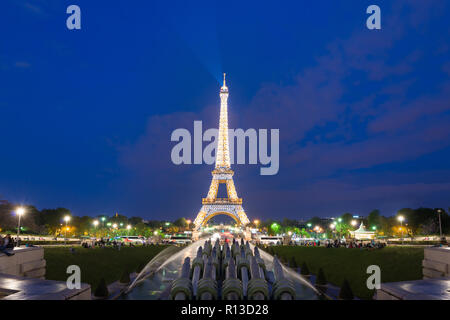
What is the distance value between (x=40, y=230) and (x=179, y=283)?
11070 cm

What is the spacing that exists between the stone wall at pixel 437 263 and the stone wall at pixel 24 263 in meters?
22.1

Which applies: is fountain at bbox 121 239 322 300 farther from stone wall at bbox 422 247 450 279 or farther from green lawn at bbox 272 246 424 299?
green lawn at bbox 272 246 424 299

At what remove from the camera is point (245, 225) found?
347 ft

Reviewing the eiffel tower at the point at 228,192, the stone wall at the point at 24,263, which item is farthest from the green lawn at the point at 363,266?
the eiffel tower at the point at 228,192

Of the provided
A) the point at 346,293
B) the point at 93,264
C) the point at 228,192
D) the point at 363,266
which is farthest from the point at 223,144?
the point at 346,293

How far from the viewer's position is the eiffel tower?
107312 millimetres

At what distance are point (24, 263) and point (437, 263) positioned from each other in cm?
2251

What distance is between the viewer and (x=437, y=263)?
1717 cm

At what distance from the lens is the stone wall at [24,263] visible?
610 inches

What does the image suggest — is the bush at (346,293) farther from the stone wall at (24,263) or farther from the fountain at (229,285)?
the stone wall at (24,263)

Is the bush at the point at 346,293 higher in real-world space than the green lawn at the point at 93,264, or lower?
higher

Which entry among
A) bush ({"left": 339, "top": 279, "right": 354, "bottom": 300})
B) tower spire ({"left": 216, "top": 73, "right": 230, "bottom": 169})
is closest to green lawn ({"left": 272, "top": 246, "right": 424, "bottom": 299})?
bush ({"left": 339, "top": 279, "right": 354, "bottom": 300})

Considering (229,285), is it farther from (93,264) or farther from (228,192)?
(228,192)
